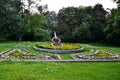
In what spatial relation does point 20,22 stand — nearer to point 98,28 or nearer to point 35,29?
point 35,29

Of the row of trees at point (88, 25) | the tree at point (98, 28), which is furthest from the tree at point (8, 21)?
the tree at point (98, 28)

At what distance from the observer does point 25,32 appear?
4775cm

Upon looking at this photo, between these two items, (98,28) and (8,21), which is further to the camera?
(98,28)

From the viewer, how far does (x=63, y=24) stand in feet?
190

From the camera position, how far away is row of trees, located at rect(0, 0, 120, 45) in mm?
44375

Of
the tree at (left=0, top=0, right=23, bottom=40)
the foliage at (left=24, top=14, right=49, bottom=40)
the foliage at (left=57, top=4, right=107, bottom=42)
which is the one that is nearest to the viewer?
the tree at (left=0, top=0, right=23, bottom=40)

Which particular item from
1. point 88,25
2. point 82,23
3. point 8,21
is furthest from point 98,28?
point 8,21

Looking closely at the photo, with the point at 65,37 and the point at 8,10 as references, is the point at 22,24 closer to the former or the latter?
the point at 8,10

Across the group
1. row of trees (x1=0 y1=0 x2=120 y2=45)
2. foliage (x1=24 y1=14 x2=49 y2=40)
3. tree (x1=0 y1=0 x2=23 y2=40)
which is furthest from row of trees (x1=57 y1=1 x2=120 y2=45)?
tree (x1=0 y1=0 x2=23 y2=40)

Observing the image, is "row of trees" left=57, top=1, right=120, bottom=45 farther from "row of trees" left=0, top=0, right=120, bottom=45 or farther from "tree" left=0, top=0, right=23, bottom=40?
"tree" left=0, top=0, right=23, bottom=40

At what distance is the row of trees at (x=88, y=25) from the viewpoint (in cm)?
4750

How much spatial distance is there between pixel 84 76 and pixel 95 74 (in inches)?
36.5

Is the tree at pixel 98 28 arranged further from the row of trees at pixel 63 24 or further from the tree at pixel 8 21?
the tree at pixel 8 21

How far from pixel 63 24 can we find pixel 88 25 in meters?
7.58
